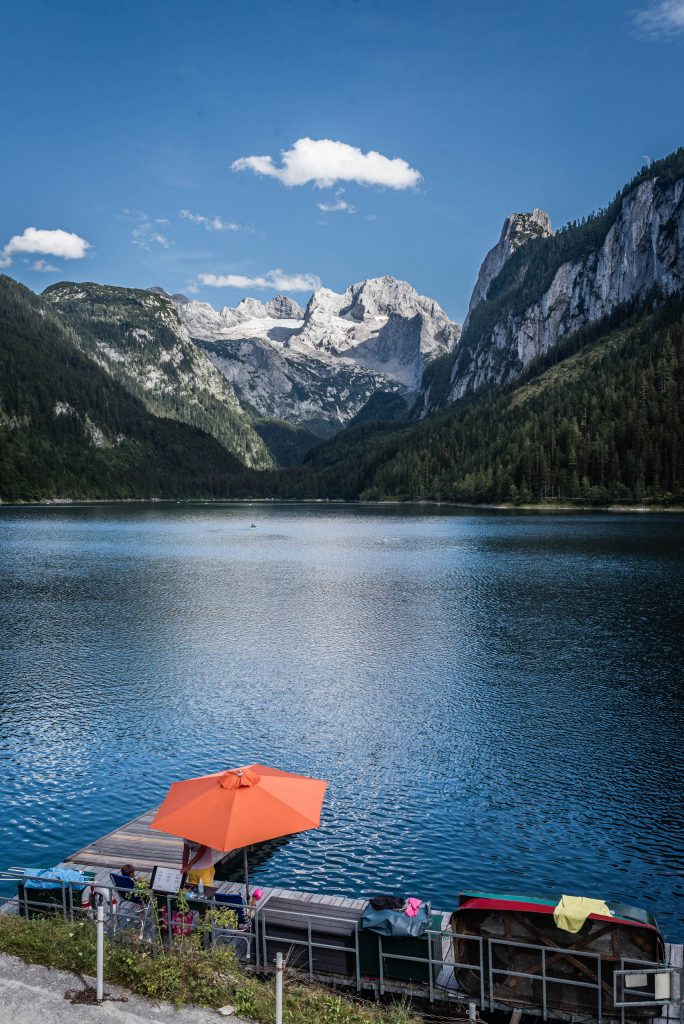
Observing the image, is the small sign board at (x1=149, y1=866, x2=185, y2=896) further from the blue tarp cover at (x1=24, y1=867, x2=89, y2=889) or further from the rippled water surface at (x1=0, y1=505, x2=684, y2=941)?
the rippled water surface at (x1=0, y1=505, x2=684, y2=941)

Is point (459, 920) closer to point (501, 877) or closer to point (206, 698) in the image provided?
point (501, 877)

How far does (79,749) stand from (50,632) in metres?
36.2

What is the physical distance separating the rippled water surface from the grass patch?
10932 millimetres

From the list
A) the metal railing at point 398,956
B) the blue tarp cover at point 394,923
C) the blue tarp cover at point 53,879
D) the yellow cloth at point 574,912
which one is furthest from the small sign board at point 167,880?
the yellow cloth at point 574,912

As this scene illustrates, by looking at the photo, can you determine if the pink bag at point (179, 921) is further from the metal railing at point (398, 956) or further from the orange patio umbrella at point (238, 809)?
the orange patio umbrella at point (238, 809)

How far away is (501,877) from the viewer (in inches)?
1166

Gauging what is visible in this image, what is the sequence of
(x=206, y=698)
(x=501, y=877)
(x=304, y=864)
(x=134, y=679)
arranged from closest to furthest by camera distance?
(x=501, y=877) < (x=304, y=864) < (x=206, y=698) < (x=134, y=679)

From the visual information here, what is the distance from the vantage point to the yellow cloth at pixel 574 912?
18828 mm

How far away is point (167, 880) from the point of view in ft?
80.0

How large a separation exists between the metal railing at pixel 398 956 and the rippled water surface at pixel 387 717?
801cm

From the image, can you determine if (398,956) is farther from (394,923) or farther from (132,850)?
(132,850)

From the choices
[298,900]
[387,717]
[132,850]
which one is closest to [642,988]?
[298,900]

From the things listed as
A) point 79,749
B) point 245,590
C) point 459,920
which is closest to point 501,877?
point 459,920

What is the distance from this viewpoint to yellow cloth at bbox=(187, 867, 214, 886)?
2484 centimetres
